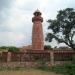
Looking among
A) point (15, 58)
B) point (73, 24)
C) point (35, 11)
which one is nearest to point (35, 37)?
point (35, 11)

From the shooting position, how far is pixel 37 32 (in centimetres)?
3244

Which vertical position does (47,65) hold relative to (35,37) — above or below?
below

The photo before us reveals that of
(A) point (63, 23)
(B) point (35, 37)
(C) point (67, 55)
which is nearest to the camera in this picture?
(C) point (67, 55)

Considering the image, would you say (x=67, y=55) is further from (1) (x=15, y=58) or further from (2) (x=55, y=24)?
(2) (x=55, y=24)

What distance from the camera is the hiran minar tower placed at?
106ft

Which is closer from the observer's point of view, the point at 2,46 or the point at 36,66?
the point at 36,66

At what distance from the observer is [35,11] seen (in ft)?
107

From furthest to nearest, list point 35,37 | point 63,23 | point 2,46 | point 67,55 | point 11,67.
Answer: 1. point 2,46
2. point 63,23
3. point 35,37
4. point 67,55
5. point 11,67

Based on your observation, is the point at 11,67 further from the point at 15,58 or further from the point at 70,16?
the point at 70,16

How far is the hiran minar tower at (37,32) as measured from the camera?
106 feet

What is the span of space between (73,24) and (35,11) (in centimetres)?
590

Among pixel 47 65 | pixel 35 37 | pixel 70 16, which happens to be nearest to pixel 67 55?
pixel 47 65

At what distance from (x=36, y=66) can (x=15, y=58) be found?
2496 mm

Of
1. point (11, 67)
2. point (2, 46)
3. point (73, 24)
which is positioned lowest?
point (11, 67)
